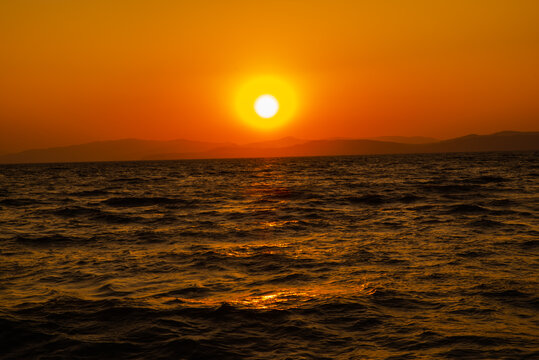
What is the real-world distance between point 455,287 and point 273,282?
3.39 meters

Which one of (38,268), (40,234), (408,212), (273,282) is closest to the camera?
(273,282)

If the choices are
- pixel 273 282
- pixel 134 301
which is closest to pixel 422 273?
pixel 273 282

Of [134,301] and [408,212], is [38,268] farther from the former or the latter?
[408,212]

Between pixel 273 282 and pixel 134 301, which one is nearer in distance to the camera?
pixel 134 301

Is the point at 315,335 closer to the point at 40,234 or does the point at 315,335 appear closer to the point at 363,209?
the point at 40,234

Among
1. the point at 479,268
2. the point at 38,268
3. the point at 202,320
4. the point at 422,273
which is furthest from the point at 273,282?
the point at 38,268

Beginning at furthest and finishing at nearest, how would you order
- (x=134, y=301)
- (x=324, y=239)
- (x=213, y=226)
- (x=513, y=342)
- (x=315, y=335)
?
1. (x=213, y=226)
2. (x=324, y=239)
3. (x=134, y=301)
4. (x=315, y=335)
5. (x=513, y=342)

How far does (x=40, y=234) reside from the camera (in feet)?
50.3

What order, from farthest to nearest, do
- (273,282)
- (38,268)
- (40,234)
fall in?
(40,234) → (38,268) → (273,282)

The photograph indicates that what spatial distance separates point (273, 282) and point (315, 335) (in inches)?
109

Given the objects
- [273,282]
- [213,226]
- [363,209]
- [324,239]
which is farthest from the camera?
[363,209]

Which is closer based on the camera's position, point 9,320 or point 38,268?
point 9,320

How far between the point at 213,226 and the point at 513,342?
12.0m

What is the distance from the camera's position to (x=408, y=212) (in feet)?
63.9
